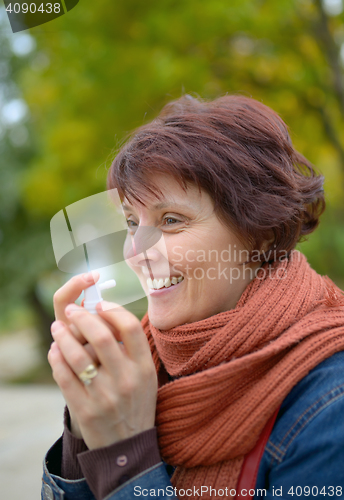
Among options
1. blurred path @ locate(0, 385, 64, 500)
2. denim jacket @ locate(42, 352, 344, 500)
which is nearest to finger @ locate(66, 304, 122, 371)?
denim jacket @ locate(42, 352, 344, 500)

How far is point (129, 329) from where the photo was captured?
1.11m

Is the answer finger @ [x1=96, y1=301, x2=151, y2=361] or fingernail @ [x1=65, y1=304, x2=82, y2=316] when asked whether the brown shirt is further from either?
fingernail @ [x1=65, y1=304, x2=82, y2=316]

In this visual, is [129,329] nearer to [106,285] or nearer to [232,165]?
[106,285]

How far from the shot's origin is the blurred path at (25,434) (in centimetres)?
329

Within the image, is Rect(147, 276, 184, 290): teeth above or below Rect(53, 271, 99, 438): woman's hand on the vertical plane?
below

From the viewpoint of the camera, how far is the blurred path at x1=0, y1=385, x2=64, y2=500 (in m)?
3.29

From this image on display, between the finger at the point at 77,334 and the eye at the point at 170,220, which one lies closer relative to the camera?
the finger at the point at 77,334

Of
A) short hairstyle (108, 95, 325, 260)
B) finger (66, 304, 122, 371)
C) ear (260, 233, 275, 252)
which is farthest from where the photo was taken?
ear (260, 233, 275, 252)

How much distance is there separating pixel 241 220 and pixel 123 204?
49 cm

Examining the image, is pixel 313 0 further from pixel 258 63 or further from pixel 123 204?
pixel 123 204

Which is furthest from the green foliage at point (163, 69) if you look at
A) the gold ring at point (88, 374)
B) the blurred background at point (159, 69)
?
the gold ring at point (88, 374)

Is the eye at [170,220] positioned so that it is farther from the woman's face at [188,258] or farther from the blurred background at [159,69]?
the blurred background at [159,69]

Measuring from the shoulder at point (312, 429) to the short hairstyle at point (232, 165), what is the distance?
1.74ft

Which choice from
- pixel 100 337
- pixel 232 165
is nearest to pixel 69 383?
pixel 100 337
